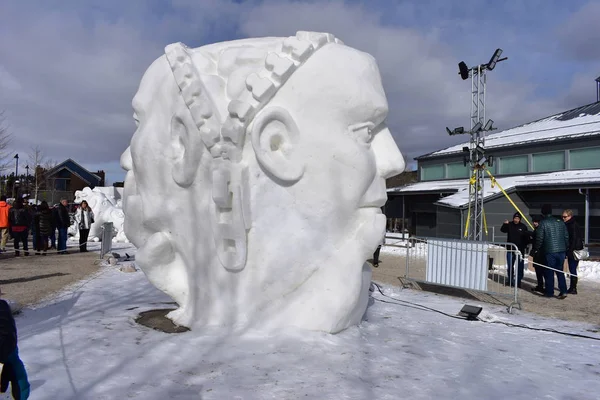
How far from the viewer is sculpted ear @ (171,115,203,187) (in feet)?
15.7

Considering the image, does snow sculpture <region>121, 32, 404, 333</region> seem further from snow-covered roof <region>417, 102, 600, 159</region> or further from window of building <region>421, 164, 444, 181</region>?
window of building <region>421, 164, 444, 181</region>

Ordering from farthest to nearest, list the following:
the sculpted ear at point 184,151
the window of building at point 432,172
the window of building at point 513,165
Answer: the window of building at point 432,172 < the window of building at point 513,165 < the sculpted ear at point 184,151

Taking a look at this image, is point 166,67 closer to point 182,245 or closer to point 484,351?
point 182,245

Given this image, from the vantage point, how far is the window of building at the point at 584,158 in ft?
59.2

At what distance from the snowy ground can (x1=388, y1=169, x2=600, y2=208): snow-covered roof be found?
1278 cm

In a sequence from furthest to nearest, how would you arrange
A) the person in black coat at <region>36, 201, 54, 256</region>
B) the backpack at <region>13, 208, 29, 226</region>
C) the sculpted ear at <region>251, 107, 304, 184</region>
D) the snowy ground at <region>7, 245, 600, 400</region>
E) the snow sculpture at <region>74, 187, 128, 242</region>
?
the snow sculpture at <region>74, 187, 128, 242</region>, the person in black coat at <region>36, 201, 54, 256</region>, the backpack at <region>13, 208, 29, 226</region>, the sculpted ear at <region>251, 107, 304, 184</region>, the snowy ground at <region>7, 245, 600, 400</region>

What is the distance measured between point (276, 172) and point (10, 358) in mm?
2712

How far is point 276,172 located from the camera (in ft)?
A: 15.1

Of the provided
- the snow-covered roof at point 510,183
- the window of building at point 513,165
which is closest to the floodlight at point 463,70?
the snow-covered roof at point 510,183

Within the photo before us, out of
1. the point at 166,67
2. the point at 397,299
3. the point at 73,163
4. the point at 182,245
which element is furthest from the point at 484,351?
the point at 73,163

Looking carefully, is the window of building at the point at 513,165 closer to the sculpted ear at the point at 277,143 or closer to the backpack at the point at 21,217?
the sculpted ear at the point at 277,143

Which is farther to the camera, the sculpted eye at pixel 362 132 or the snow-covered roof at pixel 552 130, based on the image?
A: the snow-covered roof at pixel 552 130

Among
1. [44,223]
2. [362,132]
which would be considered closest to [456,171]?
[44,223]

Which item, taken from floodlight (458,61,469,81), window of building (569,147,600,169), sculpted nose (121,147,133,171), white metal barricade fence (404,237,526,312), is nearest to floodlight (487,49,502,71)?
floodlight (458,61,469,81)
